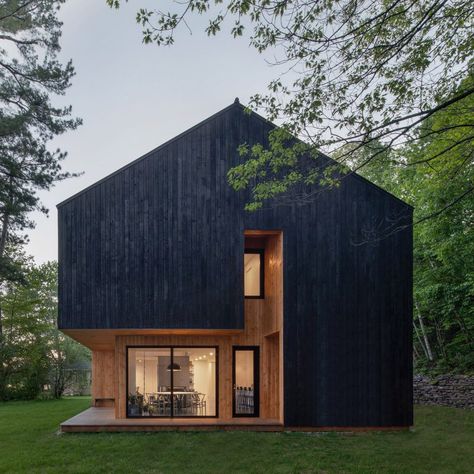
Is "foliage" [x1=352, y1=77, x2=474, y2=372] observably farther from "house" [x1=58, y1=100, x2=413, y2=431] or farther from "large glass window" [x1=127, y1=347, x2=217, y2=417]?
"large glass window" [x1=127, y1=347, x2=217, y2=417]

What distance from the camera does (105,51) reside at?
16.7 meters

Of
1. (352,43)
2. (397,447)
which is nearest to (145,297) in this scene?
(397,447)

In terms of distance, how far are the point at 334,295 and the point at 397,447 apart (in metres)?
3.20

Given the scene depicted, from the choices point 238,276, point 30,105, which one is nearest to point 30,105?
point 30,105

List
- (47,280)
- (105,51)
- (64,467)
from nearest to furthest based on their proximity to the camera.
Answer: (64,467) < (105,51) < (47,280)

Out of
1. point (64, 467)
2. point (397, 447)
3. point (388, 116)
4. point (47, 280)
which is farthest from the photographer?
point (47, 280)

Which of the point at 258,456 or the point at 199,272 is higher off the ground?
the point at 199,272

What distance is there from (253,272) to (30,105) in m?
6.94

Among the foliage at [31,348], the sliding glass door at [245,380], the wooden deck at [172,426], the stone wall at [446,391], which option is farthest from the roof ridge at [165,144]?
the foliage at [31,348]

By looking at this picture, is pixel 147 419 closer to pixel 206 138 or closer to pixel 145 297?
pixel 145 297

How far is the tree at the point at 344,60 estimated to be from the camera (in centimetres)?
509

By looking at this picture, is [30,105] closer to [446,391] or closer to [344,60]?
[344,60]

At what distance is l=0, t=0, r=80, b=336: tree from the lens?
11242 millimetres

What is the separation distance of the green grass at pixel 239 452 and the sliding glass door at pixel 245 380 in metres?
1.37
